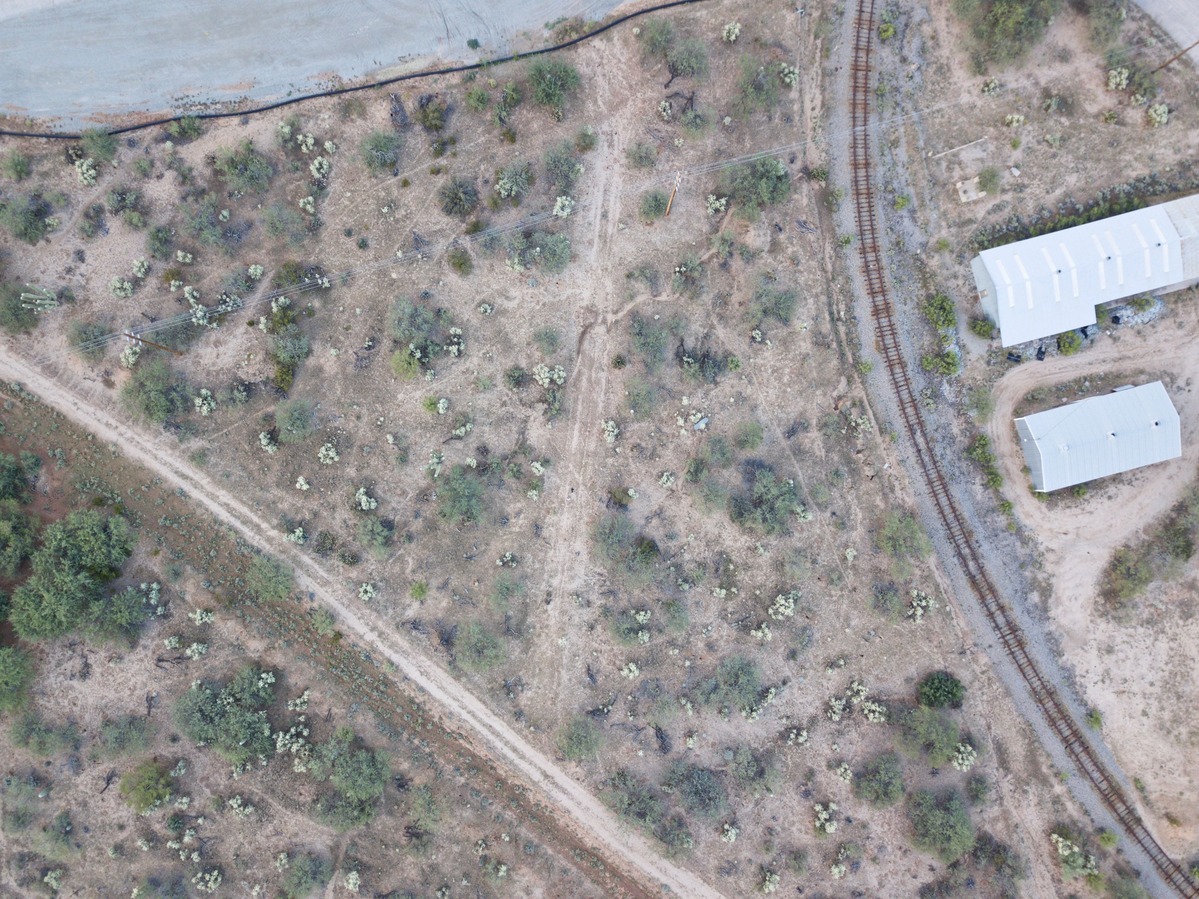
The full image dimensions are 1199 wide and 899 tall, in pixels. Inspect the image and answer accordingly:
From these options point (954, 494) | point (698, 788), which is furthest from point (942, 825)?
point (954, 494)

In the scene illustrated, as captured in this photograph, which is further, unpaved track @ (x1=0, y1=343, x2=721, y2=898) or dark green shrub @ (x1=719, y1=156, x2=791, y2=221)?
unpaved track @ (x1=0, y1=343, x2=721, y2=898)

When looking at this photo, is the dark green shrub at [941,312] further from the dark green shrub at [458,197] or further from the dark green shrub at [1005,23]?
the dark green shrub at [458,197]

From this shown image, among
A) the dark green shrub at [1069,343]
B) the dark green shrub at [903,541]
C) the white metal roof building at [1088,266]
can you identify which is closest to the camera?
the white metal roof building at [1088,266]

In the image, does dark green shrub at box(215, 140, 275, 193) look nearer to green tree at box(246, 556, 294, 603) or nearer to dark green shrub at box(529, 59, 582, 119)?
dark green shrub at box(529, 59, 582, 119)

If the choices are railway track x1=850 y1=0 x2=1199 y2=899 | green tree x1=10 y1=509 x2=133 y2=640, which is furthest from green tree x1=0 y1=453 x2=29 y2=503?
railway track x1=850 y1=0 x2=1199 y2=899

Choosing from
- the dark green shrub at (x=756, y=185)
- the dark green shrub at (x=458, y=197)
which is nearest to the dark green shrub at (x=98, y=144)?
the dark green shrub at (x=458, y=197)
